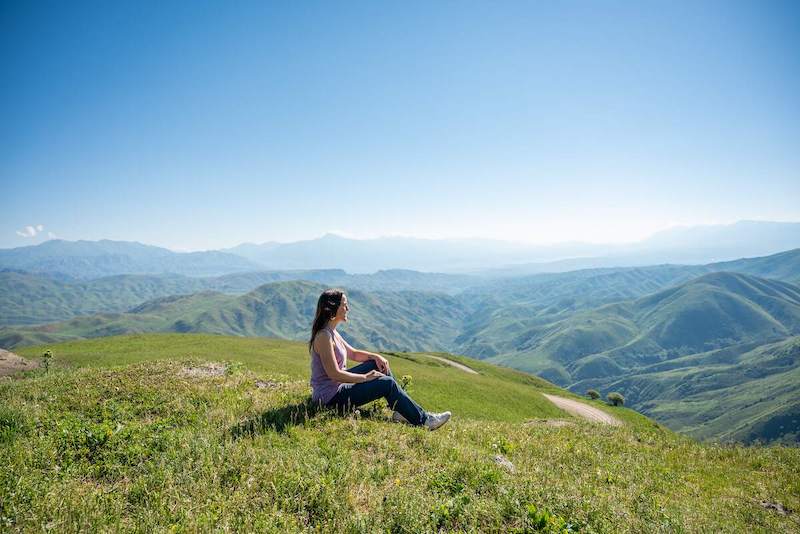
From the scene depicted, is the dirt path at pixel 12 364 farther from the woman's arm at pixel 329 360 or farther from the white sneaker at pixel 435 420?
the white sneaker at pixel 435 420

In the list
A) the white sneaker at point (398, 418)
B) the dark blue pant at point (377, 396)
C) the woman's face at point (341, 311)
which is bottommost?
the white sneaker at point (398, 418)

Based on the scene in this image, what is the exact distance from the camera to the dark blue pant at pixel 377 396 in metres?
10.5

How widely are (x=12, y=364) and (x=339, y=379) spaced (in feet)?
120

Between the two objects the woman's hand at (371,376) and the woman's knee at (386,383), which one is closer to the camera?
the woman's hand at (371,376)

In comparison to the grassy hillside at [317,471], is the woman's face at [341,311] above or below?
above

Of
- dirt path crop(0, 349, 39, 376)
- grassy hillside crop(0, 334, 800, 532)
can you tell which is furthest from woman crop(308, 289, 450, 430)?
dirt path crop(0, 349, 39, 376)

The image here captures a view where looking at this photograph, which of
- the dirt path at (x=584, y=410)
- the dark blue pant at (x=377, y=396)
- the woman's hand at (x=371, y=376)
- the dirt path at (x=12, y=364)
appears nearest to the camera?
the woman's hand at (x=371, y=376)

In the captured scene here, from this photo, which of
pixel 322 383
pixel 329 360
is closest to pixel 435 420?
pixel 322 383

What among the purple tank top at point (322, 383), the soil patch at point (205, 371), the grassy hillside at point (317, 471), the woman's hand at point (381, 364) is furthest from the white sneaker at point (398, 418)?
the soil patch at point (205, 371)

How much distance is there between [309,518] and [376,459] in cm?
231

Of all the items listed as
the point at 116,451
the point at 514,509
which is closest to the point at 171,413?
the point at 116,451

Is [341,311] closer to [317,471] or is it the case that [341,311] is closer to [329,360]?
[329,360]

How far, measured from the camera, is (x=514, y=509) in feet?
20.3

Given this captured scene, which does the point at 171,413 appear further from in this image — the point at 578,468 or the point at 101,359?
the point at 101,359
